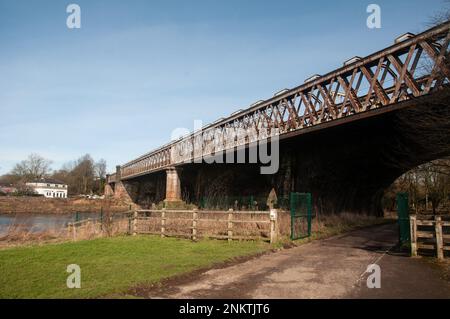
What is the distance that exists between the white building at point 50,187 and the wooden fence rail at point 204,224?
100 meters

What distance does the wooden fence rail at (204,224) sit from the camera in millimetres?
14117

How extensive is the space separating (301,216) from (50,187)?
113994mm

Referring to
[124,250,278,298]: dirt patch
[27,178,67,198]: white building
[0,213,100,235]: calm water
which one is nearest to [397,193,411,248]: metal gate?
[124,250,278,298]: dirt patch

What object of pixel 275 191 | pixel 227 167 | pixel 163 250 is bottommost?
pixel 163 250

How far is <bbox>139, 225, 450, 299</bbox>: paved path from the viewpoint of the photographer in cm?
671

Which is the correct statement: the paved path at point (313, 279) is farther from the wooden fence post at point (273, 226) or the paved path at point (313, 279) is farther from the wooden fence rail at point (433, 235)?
the wooden fence post at point (273, 226)

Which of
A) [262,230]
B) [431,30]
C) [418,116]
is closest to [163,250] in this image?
[262,230]

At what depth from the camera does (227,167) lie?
31.8m

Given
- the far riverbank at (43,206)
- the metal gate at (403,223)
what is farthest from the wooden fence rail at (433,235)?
the far riverbank at (43,206)

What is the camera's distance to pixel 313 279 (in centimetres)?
792

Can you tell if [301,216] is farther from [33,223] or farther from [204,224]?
[33,223]

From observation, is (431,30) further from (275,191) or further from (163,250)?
(275,191)
